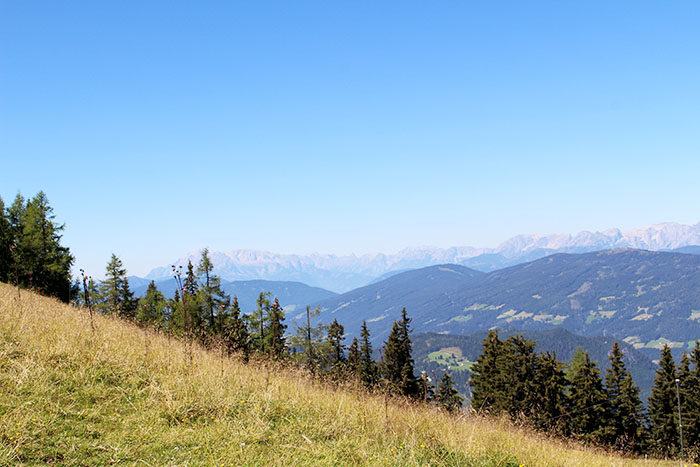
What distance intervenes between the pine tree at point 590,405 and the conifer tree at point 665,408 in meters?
6.17

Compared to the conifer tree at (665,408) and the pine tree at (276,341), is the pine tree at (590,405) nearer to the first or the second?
the conifer tree at (665,408)

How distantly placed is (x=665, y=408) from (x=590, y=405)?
1039cm

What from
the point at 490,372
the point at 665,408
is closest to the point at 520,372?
the point at 490,372

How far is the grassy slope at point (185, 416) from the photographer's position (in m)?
4.79

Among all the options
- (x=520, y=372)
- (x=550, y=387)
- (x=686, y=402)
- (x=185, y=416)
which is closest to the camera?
(x=185, y=416)

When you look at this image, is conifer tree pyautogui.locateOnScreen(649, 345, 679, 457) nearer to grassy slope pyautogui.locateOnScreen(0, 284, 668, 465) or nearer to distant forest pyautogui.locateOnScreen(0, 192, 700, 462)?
distant forest pyautogui.locateOnScreen(0, 192, 700, 462)

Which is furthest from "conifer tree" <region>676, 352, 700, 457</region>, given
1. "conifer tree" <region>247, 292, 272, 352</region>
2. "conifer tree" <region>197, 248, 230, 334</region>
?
"conifer tree" <region>197, 248, 230, 334</region>

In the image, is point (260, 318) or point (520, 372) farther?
point (260, 318)

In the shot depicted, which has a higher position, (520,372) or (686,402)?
(520,372)

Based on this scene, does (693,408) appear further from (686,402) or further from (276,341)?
(276,341)

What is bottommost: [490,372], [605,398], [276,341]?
[605,398]

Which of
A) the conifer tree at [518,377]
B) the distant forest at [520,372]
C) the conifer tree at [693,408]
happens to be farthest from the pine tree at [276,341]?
the conifer tree at [693,408]

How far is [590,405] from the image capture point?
119ft

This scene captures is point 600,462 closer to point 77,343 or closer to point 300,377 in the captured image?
point 300,377
